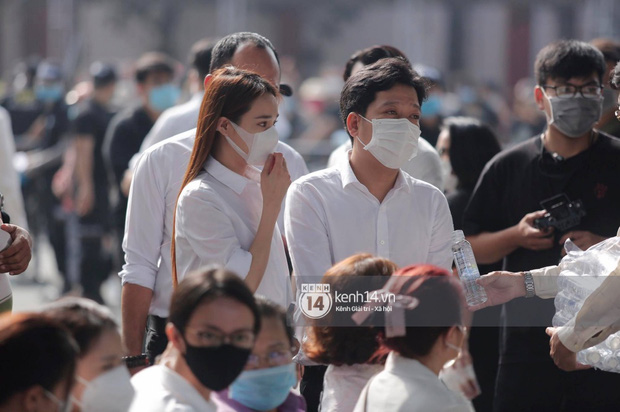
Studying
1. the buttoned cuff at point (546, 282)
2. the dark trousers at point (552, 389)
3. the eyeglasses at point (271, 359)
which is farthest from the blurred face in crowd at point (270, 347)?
the dark trousers at point (552, 389)

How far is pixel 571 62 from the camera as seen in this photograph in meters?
4.79

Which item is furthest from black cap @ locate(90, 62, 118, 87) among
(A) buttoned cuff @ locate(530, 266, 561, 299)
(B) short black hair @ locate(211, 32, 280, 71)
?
(A) buttoned cuff @ locate(530, 266, 561, 299)

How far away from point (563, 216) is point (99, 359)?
2.48 metres

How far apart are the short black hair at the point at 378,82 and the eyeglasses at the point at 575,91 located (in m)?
1.03

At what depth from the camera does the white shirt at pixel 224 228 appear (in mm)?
3752

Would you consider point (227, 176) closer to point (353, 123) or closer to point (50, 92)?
point (353, 123)

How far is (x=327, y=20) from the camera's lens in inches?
1197

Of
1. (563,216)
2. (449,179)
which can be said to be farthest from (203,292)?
(449,179)

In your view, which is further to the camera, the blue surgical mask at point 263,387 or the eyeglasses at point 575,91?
the eyeglasses at point 575,91

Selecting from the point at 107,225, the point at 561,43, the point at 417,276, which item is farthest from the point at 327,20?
the point at 417,276

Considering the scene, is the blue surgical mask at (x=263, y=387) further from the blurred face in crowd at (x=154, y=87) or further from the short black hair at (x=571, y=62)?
the blurred face in crowd at (x=154, y=87)

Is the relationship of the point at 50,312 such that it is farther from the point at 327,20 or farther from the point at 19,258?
the point at 327,20

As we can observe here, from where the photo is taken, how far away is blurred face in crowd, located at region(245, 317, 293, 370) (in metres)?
3.02

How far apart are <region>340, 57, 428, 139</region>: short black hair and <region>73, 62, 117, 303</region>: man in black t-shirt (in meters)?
6.29
